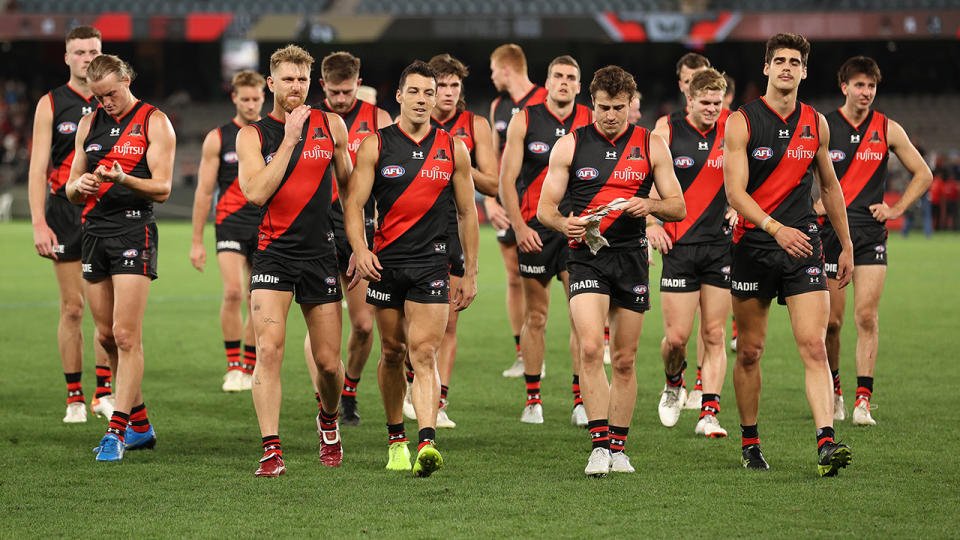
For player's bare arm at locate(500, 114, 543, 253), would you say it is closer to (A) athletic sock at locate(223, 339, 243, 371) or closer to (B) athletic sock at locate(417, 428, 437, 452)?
(B) athletic sock at locate(417, 428, 437, 452)

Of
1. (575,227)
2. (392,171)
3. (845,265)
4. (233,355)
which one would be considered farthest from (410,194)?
(233,355)

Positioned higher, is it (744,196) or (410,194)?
(410,194)

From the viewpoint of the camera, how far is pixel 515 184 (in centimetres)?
866

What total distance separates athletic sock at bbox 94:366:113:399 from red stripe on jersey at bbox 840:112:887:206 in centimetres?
539

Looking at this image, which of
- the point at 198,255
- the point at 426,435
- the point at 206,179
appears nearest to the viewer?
the point at 426,435

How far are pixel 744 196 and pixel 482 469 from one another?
2.14m

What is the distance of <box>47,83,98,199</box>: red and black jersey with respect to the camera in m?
8.20

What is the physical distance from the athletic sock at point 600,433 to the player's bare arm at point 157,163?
2.83 m

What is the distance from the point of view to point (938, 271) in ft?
66.1

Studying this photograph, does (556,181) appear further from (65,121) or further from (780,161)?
(65,121)

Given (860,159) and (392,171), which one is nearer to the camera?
(392,171)

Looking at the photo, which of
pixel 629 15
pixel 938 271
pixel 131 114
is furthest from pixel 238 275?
pixel 629 15

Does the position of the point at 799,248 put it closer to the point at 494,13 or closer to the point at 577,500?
the point at 577,500

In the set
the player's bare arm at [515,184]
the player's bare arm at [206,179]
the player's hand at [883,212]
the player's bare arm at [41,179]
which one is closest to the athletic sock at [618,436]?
the player's bare arm at [515,184]
